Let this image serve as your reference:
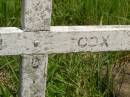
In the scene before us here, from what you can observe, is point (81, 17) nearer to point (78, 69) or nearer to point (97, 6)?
point (97, 6)

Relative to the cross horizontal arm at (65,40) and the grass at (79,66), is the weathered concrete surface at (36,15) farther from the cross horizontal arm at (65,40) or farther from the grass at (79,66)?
the grass at (79,66)

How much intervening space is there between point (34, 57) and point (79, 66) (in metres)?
0.65

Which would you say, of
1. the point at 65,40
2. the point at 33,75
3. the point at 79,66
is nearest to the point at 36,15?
the point at 65,40

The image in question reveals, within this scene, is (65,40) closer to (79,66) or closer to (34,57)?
(34,57)

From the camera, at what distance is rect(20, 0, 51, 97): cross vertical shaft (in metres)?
1.68

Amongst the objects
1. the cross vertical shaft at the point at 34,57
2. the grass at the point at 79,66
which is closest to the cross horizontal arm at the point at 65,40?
the cross vertical shaft at the point at 34,57

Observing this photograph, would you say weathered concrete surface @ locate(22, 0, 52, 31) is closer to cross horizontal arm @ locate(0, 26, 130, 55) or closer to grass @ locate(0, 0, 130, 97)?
cross horizontal arm @ locate(0, 26, 130, 55)

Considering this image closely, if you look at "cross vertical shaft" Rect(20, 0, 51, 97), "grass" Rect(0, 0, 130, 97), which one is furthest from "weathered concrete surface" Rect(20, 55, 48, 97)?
"grass" Rect(0, 0, 130, 97)

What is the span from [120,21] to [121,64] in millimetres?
311

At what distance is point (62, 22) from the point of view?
286 cm

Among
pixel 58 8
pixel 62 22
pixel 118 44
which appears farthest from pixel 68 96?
pixel 58 8

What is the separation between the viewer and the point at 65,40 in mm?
1771

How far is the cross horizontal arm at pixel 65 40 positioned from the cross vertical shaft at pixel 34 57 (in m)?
0.02

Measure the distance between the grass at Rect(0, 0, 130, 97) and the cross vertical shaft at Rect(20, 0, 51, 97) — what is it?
0.76ft
